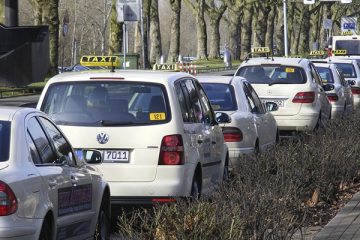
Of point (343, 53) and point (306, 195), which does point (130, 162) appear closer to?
point (306, 195)

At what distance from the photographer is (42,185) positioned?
7570 mm

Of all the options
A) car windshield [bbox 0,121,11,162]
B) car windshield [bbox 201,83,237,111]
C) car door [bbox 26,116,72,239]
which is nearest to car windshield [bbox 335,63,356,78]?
car windshield [bbox 201,83,237,111]

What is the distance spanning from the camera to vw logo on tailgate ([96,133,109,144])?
35.4 ft

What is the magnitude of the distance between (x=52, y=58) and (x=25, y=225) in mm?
40522

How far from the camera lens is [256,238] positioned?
7270 mm

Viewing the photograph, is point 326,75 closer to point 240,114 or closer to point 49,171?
point 240,114

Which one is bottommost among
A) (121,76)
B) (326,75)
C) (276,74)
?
(326,75)

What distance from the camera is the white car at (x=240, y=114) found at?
50.1 ft

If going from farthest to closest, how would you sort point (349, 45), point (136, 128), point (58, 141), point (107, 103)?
Result: point (349, 45) → point (107, 103) → point (136, 128) → point (58, 141)

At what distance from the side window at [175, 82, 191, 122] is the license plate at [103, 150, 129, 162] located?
79 centimetres

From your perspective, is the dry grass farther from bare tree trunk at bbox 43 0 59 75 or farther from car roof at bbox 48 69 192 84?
bare tree trunk at bbox 43 0 59 75

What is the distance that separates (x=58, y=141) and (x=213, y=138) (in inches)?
151

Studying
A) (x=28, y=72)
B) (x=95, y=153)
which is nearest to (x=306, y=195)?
(x=95, y=153)

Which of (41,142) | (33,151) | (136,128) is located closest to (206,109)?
(136,128)
